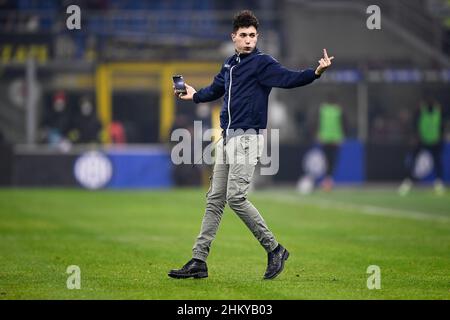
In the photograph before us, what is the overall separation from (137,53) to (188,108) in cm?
201

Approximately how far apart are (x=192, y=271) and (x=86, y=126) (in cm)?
1875

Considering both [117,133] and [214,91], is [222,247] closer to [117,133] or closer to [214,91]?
[214,91]

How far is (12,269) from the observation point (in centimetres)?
1162

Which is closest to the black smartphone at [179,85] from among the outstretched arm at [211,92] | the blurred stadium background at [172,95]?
the outstretched arm at [211,92]

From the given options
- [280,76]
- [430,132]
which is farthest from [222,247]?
[430,132]

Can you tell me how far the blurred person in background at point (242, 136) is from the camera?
10.5m

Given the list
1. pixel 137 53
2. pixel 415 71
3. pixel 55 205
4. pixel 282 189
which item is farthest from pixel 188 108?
pixel 55 205

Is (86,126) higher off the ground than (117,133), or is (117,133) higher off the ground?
(86,126)

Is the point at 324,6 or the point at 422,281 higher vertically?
the point at 324,6

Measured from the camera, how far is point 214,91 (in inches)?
432

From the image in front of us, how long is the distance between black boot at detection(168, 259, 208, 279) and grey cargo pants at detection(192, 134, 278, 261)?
6 centimetres

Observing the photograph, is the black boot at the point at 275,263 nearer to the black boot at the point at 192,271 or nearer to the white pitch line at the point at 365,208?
the black boot at the point at 192,271

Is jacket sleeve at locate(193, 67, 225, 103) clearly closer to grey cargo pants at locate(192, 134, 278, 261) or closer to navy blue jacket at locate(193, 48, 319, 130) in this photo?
navy blue jacket at locate(193, 48, 319, 130)
